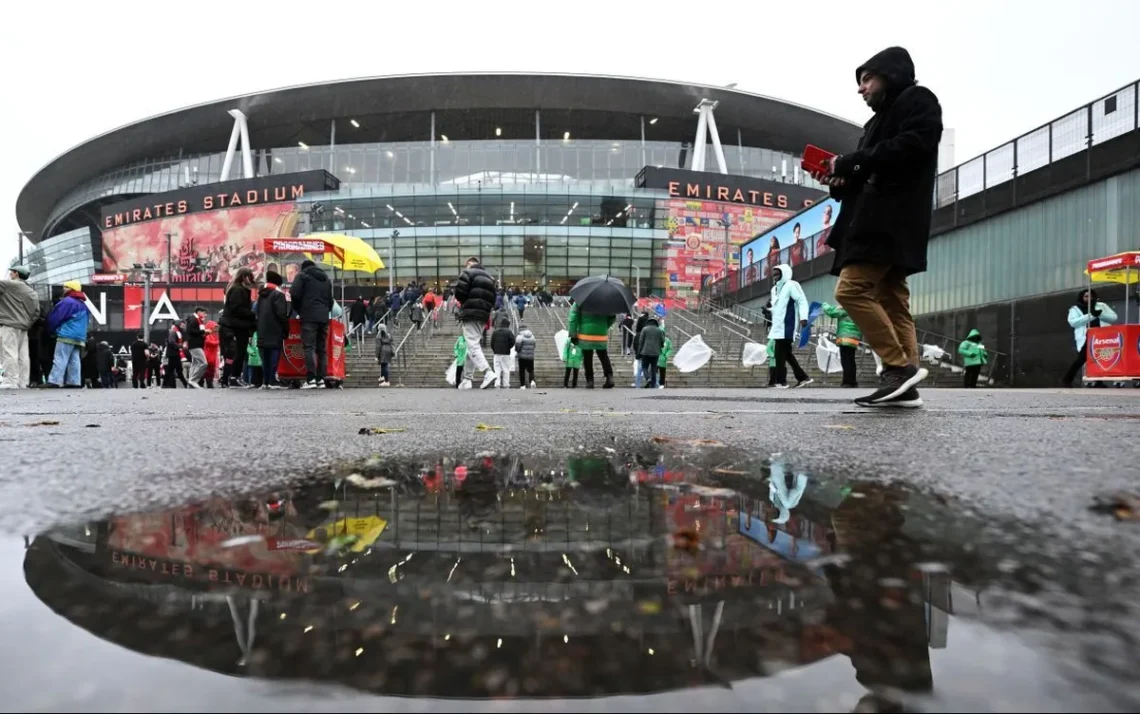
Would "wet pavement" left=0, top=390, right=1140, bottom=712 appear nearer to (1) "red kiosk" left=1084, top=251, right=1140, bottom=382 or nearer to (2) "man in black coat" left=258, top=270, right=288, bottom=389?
(2) "man in black coat" left=258, top=270, right=288, bottom=389

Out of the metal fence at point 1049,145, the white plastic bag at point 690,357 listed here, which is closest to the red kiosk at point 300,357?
the white plastic bag at point 690,357

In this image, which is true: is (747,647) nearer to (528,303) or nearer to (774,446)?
(774,446)

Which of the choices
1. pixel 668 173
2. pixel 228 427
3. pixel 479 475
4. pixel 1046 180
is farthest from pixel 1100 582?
pixel 668 173

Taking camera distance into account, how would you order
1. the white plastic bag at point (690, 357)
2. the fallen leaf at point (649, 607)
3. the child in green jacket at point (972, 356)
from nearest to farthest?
the fallen leaf at point (649, 607)
the white plastic bag at point (690, 357)
the child in green jacket at point (972, 356)

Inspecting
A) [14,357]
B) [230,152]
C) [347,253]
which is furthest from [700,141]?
[14,357]

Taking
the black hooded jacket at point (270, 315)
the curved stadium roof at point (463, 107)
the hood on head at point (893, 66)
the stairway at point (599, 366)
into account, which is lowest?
the stairway at point (599, 366)

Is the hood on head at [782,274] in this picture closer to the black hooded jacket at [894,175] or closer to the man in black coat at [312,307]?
the black hooded jacket at [894,175]

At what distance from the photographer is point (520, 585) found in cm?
65

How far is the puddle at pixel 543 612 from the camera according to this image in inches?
16.9

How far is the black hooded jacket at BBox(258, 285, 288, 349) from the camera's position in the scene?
917 centimetres

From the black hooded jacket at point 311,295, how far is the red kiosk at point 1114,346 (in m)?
11.9

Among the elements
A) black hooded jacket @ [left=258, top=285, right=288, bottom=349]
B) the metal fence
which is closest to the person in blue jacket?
black hooded jacket @ [left=258, top=285, right=288, bottom=349]

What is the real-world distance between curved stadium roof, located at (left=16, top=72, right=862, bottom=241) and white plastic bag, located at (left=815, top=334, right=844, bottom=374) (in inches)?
1585

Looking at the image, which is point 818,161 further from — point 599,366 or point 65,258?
point 65,258
